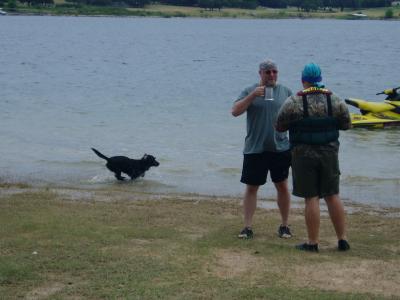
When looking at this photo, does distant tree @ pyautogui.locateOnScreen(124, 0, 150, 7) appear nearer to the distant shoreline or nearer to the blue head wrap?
the distant shoreline

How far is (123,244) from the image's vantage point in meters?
7.05

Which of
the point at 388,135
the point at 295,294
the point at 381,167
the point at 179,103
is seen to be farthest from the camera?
the point at 179,103

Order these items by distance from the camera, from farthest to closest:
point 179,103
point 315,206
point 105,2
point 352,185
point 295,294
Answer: point 105,2 < point 179,103 < point 352,185 < point 315,206 < point 295,294

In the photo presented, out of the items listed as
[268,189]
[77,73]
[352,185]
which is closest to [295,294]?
[268,189]

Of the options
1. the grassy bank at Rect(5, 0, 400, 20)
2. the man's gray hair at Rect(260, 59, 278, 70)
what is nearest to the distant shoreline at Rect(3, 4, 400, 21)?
the grassy bank at Rect(5, 0, 400, 20)

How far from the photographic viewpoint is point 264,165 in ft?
24.7

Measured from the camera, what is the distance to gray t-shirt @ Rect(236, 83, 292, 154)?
735cm

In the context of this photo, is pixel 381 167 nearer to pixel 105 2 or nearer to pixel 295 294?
pixel 295 294

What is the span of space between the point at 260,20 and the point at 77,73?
104m

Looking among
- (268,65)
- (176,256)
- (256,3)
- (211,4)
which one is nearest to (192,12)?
(211,4)

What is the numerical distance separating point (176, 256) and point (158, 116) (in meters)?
16.3

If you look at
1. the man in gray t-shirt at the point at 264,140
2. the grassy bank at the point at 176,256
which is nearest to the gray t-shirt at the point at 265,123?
the man in gray t-shirt at the point at 264,140

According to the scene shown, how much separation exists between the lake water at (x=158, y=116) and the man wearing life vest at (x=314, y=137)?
13.1 ft

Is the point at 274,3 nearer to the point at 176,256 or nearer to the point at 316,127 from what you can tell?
the point at 316,127
